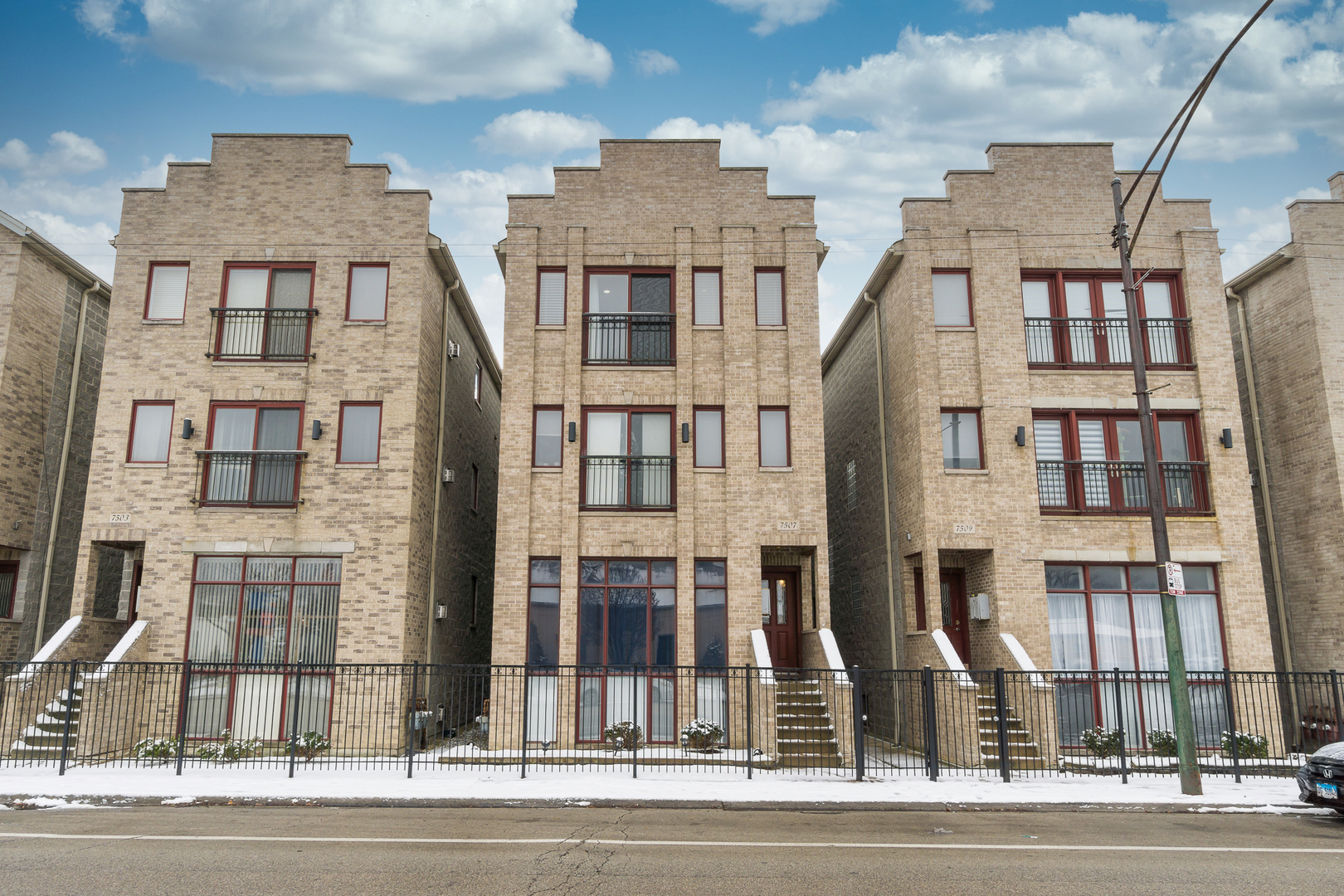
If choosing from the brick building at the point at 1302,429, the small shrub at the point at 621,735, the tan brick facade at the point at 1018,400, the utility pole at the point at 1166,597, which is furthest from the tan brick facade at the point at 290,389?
the brick building at the point at 1302,429

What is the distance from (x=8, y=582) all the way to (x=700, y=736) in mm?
15028

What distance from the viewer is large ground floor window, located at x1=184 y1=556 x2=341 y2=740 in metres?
Answer: 16.7

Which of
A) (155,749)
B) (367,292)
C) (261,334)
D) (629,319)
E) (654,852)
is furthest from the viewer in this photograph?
(629,319)

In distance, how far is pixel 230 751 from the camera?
1529 cm

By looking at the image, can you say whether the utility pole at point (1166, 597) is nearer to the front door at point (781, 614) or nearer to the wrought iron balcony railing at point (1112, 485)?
the wrought iron balcony railing at point (1112, 485)

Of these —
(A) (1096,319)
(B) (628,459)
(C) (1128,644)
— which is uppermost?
(A) (1096,319)

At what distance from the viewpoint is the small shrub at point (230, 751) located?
15.2m

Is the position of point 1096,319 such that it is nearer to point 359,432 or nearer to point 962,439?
point 962,439

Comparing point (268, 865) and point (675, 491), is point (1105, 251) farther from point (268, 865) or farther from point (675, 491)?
point (268, 865)

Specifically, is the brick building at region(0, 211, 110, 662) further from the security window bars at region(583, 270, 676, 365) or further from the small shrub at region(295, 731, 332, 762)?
the security window bars at region(583, 270, 676, 365)

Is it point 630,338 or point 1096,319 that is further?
point 630,338

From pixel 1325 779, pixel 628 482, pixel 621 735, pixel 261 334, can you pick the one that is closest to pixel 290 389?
pixel 261 334

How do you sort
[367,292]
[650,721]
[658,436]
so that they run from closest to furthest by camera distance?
1. [650,721]
2. [658,436]
3. [367,292]

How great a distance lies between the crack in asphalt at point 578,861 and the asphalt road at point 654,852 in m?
0.03
